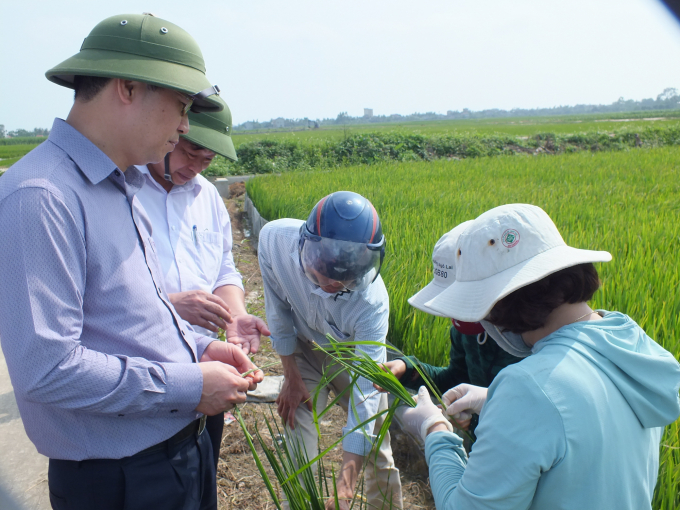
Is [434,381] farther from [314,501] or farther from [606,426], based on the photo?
[606,426]

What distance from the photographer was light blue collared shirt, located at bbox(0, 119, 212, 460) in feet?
3.18

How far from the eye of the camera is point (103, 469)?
1184 mm

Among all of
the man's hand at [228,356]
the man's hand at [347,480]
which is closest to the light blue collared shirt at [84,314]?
the man's hand at [228,356]

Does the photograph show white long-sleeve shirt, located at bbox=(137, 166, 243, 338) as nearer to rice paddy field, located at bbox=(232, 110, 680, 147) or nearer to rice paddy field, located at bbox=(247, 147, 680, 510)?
rice paddy field, located at bbox=(247, 147, 680, 510)

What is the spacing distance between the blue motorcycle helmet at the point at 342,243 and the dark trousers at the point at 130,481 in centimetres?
69

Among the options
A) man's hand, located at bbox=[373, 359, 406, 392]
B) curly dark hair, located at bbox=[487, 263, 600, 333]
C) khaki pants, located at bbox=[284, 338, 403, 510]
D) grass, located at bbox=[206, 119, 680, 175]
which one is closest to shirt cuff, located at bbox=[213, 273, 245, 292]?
khaki pants, located at bbox=[284, 338, 403, 510]

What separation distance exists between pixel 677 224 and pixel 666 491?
364 cm

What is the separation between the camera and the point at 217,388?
49.7 inches

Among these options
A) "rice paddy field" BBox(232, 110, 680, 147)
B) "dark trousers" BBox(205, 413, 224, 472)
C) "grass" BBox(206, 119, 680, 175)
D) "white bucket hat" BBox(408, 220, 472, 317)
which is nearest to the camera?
"white bucket hat" BBox(408, 220, 472, 317)

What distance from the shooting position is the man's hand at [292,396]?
205 cm

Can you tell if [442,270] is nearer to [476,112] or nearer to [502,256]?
[502,256]

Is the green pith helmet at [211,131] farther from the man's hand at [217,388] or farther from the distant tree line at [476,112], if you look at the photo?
the distant tree line at [476,112]

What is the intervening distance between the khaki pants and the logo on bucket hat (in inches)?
37.4

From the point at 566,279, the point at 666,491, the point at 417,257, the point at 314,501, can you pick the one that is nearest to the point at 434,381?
the point at 314,501
